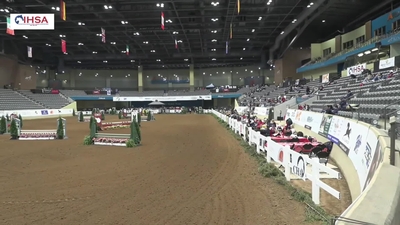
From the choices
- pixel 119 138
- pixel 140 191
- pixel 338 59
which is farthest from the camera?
pixel 338 59

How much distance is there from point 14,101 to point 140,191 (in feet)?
147

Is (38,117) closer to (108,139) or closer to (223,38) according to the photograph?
(223,38)

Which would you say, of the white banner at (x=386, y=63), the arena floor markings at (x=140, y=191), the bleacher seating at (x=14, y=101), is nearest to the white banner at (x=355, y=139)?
the arena floor markings at (x=140, y=191)

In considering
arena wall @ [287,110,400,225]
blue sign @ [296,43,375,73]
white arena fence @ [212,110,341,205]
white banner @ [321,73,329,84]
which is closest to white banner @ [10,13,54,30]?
white arena fence @ [212,110,341,205]

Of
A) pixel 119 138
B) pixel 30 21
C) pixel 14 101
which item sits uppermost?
pixel 30 21

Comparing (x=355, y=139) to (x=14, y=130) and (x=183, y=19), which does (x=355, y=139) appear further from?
(x=183, y=19)

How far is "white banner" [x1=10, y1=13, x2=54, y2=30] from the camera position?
61.5ft

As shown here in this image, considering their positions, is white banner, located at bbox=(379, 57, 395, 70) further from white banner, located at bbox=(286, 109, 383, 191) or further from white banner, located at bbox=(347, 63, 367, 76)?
→ white banner, located at bbox=(286, 109, 383, 191)

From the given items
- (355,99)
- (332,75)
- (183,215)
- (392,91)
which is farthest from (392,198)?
(332,75)

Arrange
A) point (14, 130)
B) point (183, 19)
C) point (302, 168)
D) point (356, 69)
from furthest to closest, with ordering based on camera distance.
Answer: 1. point (183, 19)
2. point (356, 69)
3. point (14, 130)
4. point (302, 168)

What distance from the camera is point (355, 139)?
8438 millimetres

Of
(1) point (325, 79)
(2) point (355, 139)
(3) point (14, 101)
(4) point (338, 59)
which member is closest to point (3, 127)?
(2) point (355, 139)

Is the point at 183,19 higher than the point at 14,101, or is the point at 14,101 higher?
the point at 183,19

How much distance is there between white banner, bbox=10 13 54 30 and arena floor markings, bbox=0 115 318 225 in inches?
392
